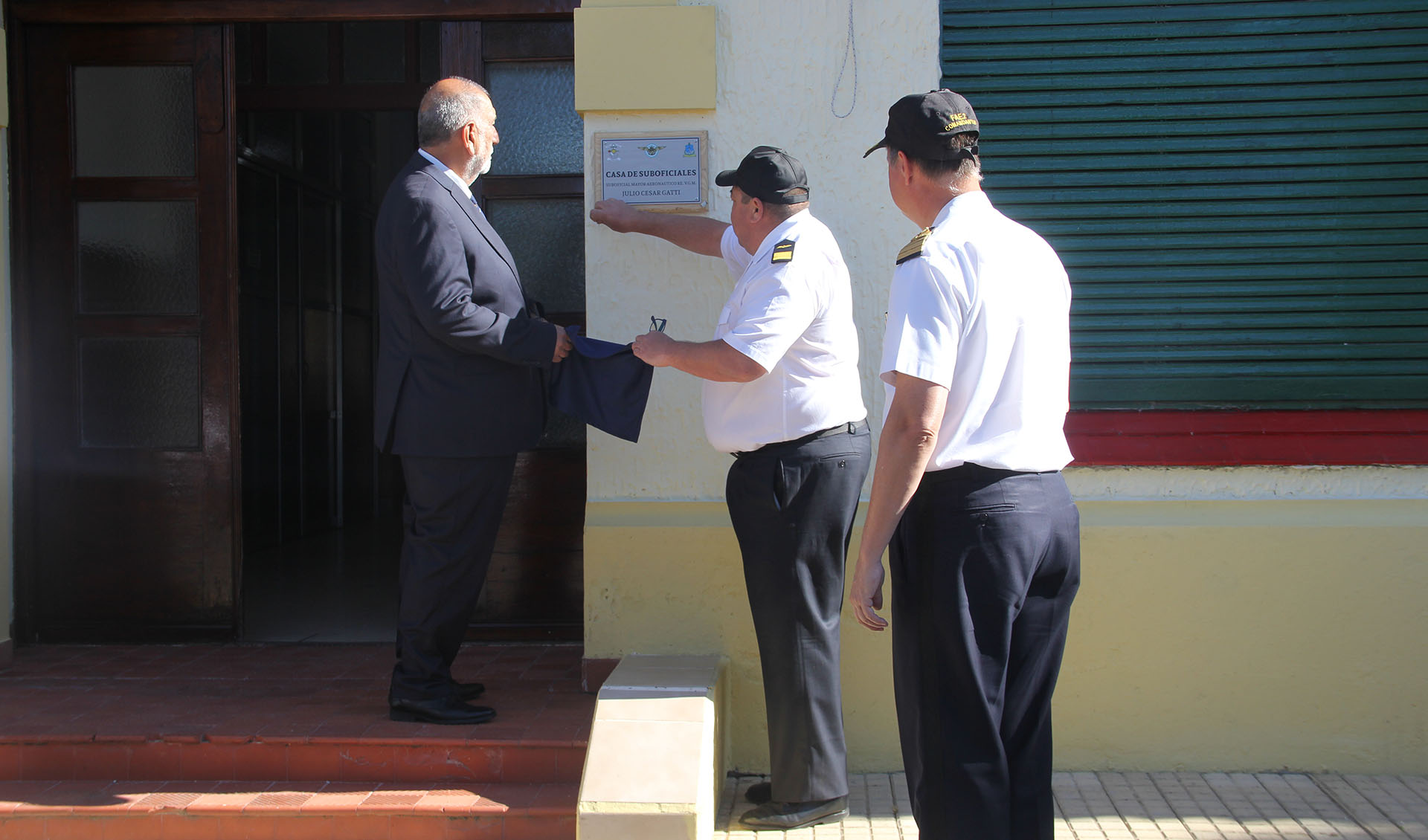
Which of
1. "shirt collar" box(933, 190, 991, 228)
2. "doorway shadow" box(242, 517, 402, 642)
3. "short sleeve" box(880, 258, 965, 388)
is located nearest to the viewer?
"short sleeve" box(880, 258, 965, 388)

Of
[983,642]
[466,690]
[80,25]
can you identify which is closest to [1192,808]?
[983,642]

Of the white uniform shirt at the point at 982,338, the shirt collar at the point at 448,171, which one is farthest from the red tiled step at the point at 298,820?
the shirt collar at the point at 448,171

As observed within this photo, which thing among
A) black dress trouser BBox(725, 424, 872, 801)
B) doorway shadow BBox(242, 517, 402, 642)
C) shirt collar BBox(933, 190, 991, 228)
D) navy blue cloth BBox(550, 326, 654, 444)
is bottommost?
doorway shadow BBox(242, 517, 402, 642)

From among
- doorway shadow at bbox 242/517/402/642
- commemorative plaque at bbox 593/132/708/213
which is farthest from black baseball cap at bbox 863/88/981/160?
doorway shadow at bbox 242/517/402/642

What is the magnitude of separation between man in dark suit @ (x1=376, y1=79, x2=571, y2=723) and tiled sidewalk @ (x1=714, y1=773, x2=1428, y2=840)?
42.3 inches

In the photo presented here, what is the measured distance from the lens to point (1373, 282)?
11.5 feet

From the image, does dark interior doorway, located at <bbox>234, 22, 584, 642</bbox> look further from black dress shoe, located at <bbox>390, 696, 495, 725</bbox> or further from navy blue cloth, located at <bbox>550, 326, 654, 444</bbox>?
navy blue cloth, located at <bbox>550, 326, 654, 444</bbox>

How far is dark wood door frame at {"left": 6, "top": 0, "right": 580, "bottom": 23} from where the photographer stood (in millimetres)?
3861

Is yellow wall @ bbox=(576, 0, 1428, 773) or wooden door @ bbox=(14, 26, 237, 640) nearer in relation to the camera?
yellow wall @ bbox=(576, 0, 1428, 773)

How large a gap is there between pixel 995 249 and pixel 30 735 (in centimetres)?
310

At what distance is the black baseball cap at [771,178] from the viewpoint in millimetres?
2861

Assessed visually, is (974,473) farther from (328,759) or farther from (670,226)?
(328,759)

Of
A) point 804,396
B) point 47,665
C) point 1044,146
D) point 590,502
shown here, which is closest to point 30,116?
point 47,665

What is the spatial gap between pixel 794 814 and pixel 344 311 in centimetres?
656
